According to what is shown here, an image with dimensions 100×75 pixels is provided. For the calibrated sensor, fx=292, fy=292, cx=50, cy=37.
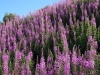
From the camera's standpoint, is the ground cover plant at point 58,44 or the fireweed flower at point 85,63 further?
the ground cover plant at point 58,44

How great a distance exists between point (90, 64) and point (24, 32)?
685 cm

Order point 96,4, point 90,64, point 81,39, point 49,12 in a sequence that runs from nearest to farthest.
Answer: point 90,64 → point 81,39 → point 96,4 → point 49,12

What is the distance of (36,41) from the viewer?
35.7 feet

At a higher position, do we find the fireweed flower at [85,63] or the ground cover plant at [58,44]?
the ground cover plant at [58,44]

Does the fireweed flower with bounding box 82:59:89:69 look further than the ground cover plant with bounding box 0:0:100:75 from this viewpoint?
No

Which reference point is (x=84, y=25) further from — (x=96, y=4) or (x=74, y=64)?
(x=74, y=64)

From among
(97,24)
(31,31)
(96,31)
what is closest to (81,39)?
(96,31)

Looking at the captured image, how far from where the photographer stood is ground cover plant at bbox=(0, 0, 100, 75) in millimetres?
7277

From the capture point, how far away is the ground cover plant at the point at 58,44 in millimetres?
7277

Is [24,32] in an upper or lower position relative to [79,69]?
upper

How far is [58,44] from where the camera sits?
988 centimetres

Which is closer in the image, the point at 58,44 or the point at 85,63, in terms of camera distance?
the point at 85,63

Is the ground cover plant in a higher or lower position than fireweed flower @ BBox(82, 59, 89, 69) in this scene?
higher

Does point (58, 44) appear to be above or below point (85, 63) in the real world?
above
